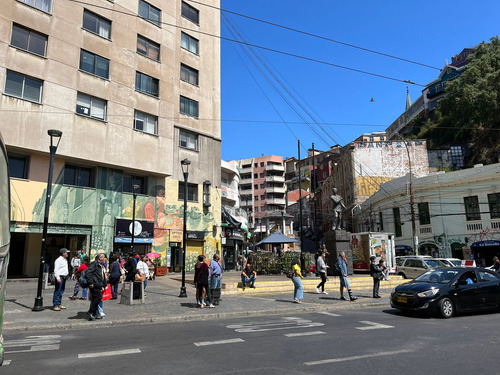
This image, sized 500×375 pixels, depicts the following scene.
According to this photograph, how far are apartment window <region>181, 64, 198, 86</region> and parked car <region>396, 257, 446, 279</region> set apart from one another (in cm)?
2178

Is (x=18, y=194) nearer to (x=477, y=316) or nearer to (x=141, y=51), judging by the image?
(x=141, y=51)

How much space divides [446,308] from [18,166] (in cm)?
2208

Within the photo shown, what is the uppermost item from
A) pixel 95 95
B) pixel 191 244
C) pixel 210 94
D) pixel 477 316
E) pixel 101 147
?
pixel 210 94

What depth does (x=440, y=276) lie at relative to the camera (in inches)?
435

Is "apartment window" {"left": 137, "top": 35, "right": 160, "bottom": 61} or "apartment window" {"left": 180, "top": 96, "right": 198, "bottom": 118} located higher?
"apartment window" {"left": 137, "top": 35, "right": 160, "bottom": 61}

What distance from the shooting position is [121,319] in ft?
32.6

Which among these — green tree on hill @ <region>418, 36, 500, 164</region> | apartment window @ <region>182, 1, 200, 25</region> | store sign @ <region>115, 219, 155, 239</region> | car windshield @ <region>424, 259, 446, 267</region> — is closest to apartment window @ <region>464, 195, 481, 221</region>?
green tree on hill @ <region>418, 36, 500, 164</region>

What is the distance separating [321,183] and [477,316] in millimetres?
70445

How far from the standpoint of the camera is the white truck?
24.5 meters

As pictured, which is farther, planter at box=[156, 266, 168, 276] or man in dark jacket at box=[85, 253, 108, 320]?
planter at box=[156, 266, 168, 276]

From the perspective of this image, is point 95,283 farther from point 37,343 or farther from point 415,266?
point 415,266

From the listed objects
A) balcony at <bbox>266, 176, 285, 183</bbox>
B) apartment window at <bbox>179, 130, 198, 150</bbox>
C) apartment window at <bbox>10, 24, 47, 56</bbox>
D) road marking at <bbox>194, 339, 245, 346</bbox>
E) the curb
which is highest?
balcony at <bbox>266, 176, 285, 183</bbox>

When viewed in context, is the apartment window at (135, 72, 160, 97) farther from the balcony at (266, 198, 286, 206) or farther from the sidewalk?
the balcony at (266, 198, 286, 206)

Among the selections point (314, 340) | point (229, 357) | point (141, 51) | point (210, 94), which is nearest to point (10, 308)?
point (229, 357)
